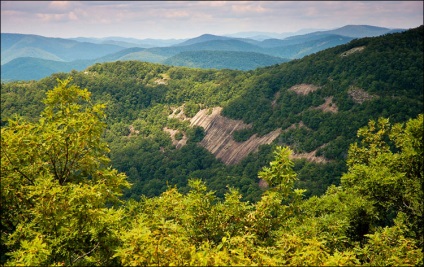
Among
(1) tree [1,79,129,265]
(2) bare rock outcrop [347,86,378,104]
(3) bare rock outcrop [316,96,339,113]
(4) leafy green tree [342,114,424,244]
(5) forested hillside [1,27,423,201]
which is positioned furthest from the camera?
(3) bare rock outcrop [316,96,339,113]

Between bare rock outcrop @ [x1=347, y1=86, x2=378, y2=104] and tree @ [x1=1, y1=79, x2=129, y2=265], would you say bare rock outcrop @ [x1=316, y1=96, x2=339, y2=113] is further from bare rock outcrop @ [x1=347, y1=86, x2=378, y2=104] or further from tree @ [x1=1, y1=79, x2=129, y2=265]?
tree @ [x1=1, y1=79, x2=129, y2=265]

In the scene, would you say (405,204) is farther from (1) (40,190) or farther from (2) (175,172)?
(2) (175,172)

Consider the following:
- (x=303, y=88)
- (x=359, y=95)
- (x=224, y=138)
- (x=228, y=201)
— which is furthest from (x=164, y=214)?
(x=303, y=88)

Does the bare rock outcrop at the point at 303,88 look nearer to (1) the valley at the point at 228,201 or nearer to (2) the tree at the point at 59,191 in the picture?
(1) the valley at the point at 228,201

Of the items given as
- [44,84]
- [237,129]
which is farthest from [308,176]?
[44,84]

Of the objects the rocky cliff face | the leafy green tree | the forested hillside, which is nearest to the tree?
the leafy green tree
